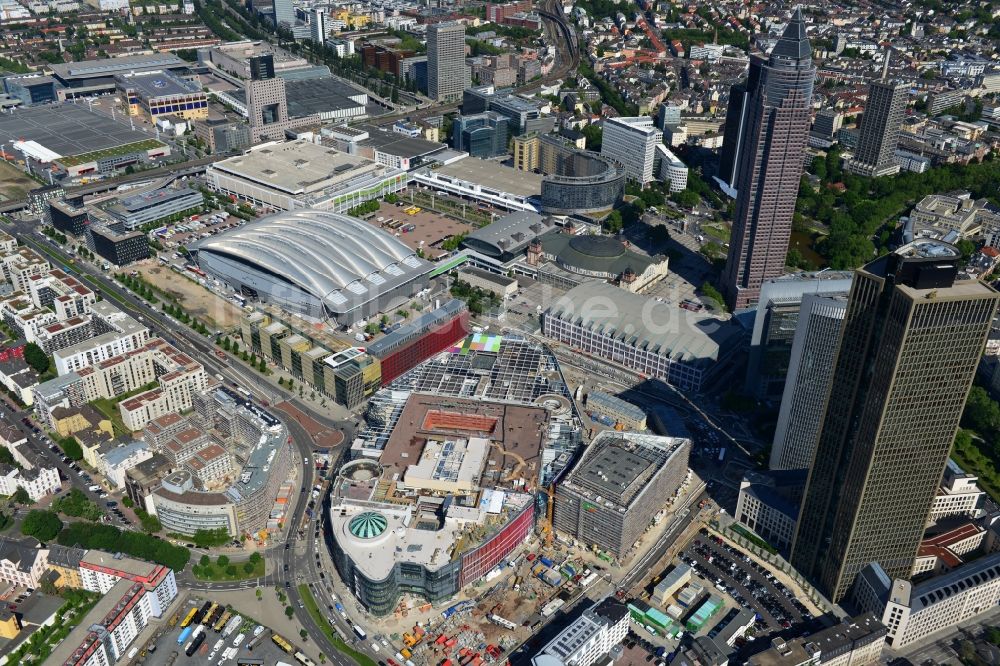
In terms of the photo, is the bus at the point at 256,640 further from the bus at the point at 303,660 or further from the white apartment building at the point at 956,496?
the white apartment building at the point at 956,496

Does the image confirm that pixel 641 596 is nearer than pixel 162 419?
Yes

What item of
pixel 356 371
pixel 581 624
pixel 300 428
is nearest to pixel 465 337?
pixel 356 371

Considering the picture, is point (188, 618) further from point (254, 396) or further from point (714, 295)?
point (714, 295)

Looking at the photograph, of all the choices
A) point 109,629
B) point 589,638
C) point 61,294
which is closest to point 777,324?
point 589,638

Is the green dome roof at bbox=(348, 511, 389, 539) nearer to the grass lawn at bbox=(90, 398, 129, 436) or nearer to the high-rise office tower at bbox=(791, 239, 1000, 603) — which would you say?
the grass lawn at bbox=(90, 398, 129, 436)

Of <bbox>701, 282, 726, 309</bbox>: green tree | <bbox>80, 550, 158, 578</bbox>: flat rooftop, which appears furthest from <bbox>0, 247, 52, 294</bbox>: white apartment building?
<bbox>701, 282, 726, 309</bbox>: green tree

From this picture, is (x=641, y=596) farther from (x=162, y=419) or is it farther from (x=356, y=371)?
(x=162, y=419)
